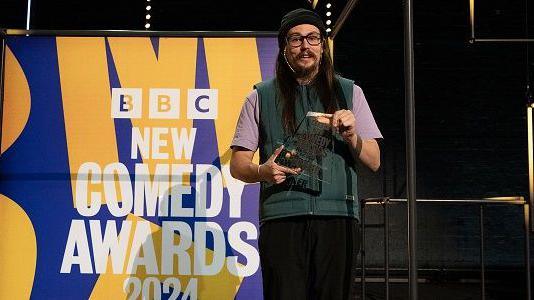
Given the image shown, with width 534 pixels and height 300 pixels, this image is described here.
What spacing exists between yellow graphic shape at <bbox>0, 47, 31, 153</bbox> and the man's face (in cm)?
171

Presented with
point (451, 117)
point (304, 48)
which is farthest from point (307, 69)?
point (451, 117)

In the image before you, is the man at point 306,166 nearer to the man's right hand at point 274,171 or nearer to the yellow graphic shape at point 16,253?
the man's right hand at point 274,171

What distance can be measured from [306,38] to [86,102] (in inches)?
63.6

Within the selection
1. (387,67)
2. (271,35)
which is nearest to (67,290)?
(271,35)

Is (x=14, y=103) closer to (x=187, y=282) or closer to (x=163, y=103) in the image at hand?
(x=163, y=103)

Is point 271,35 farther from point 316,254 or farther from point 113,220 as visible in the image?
point 316,254

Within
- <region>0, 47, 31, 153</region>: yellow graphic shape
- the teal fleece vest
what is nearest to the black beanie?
the teal fleece vest

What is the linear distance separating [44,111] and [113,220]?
21.5 inches

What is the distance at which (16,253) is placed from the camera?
275cm

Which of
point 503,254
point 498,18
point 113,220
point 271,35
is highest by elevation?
point 498,18

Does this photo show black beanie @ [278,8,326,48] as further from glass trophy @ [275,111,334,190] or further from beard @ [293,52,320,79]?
glass trophy @ [275,111,334,190]

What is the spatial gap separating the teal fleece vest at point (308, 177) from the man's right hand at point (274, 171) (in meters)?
0.05

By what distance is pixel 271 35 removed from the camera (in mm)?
2795

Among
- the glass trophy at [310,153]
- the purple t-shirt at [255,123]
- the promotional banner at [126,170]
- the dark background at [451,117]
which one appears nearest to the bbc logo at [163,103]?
the promotional banner at [126,170]
